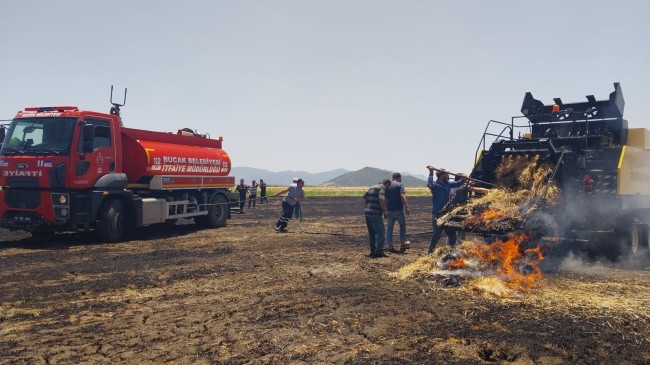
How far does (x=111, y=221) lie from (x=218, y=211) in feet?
18.6

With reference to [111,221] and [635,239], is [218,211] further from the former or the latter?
[635,239]

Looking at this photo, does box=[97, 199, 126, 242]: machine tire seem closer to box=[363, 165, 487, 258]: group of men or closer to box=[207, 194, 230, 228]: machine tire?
box=[207, 194, 230, 228]: machine tire

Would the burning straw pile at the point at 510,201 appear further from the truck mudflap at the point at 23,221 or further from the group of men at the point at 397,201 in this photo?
the truck mudflap at the point at 23,221

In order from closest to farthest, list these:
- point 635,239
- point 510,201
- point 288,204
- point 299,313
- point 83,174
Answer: point 299,313, point 510,201, point 635,239, point 83,174, point 288,204

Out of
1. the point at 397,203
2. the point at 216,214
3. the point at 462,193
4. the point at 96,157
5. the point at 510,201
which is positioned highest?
the point at 96,157

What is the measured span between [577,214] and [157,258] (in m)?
9.74

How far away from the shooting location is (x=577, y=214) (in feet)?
33.7

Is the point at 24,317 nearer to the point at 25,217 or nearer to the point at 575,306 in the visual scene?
the point at 25,217

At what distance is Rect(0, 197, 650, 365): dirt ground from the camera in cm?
527

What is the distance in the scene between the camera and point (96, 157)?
43.4 ft

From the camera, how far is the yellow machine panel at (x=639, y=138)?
38.1ft

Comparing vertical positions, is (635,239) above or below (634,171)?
below

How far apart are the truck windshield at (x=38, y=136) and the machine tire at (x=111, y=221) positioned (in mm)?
1990

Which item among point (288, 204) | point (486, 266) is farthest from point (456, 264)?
point (288, 204)
